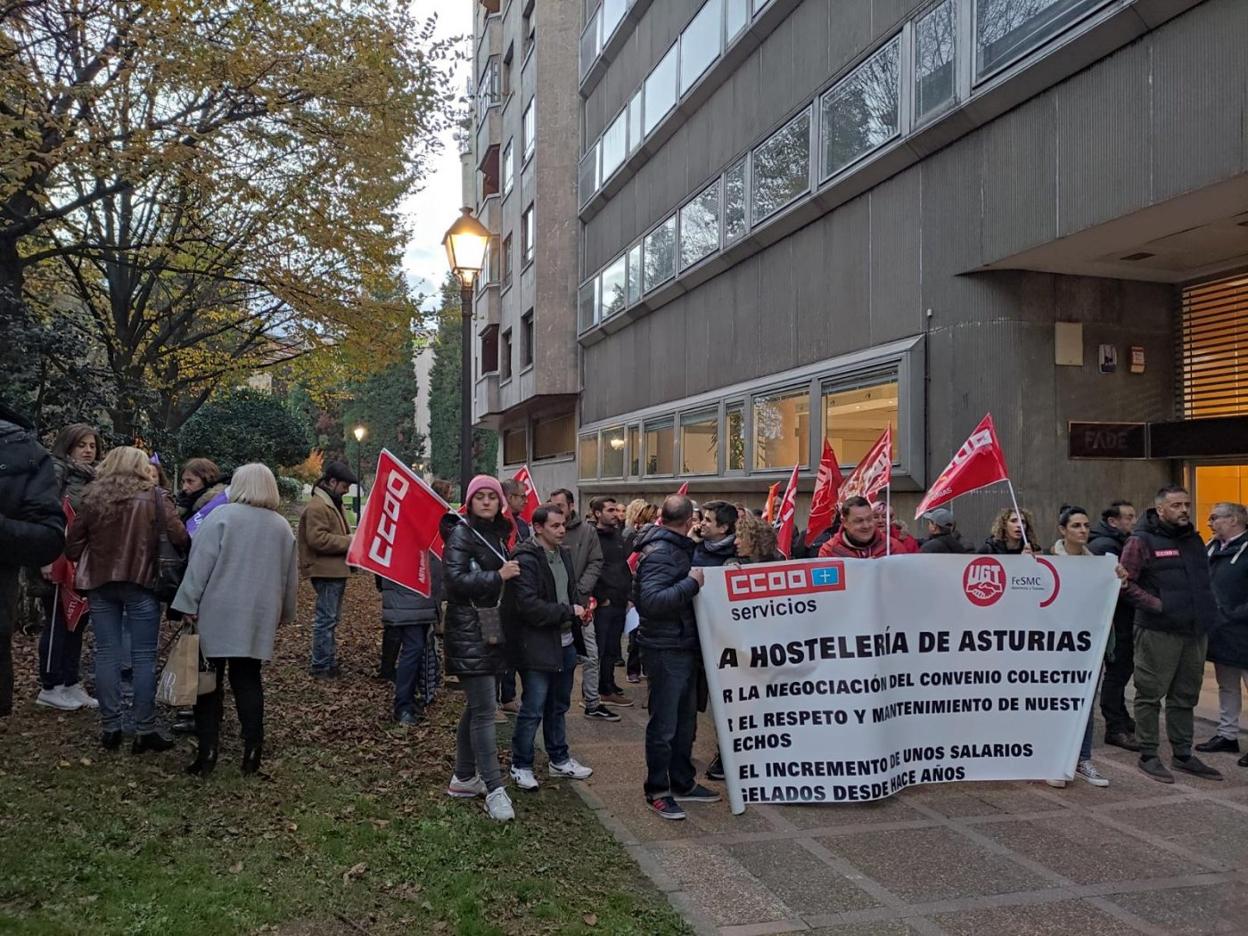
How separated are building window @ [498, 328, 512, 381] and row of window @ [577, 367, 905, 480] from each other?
8.72 m

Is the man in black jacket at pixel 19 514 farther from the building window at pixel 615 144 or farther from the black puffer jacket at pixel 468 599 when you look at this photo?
the building window at pixel 615 144

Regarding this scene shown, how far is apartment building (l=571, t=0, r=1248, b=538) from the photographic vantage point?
843 cm

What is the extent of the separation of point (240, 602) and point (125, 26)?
8.09 m

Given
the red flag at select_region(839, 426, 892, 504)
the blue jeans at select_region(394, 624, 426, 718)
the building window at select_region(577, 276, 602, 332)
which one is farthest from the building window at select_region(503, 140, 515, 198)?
the blue jeans at select_region(394, 624, 426, 718)

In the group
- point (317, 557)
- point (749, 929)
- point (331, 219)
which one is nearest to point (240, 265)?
point (331, 219)

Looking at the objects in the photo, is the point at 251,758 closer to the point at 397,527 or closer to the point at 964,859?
the point at 397,527

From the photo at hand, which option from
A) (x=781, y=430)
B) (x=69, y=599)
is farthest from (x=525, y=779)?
(x=781, y=430)

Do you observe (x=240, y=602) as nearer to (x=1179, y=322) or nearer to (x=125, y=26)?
(x=125, y=26)

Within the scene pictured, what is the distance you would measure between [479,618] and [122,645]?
8.52ft

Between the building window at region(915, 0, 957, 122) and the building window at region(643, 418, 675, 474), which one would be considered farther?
the building window at region(643, 418, 675, 474)

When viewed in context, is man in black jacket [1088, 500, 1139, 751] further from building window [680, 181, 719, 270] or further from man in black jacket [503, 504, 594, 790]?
building window [680, 181, 719, 270]

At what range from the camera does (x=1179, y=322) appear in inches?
421

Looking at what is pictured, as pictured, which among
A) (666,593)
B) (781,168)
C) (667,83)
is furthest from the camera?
(667,83)

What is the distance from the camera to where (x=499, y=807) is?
557cm
